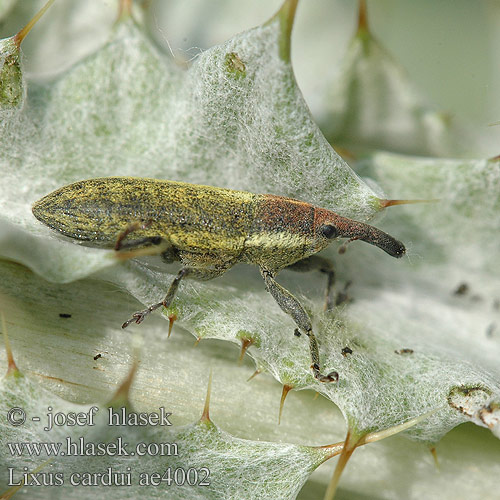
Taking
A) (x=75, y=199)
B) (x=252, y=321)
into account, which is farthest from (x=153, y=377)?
(x=75, y=199)

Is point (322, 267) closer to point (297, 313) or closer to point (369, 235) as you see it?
point (369, 235)

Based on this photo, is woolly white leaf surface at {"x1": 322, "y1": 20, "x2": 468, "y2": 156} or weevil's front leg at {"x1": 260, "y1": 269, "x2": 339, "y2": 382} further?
woolly white leaf surface at {"x1": 322, "y1": 20, "x2": 468, "y2": 156}

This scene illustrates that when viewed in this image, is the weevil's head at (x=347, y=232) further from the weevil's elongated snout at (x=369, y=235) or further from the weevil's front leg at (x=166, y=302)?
the weevil's front leg at (x=166, y=302)

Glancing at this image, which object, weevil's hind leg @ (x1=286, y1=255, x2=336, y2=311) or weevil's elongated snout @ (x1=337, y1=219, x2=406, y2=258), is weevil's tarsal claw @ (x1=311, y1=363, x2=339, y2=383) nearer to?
weevil's hind leg @ (x1=286, y1=255, x2=336, y2=311)

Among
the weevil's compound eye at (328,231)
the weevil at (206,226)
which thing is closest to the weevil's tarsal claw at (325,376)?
the weevil at (206,226)

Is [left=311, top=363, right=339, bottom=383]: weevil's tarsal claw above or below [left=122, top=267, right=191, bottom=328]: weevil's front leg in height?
below

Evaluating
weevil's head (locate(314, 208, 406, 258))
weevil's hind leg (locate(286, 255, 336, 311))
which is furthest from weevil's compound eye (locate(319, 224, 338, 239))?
weevil's hind leg (locate(286, 255, 336, 311))

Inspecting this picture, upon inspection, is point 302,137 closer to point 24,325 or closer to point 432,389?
point 432,389
